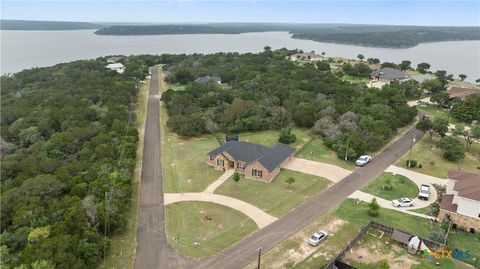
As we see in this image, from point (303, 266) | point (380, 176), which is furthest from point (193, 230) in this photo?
A: point (380, 176)

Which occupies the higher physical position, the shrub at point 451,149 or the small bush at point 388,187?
Answer: the shrub at point 451,149

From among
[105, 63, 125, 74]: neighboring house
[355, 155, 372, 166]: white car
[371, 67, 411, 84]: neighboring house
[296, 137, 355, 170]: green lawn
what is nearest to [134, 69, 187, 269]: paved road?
[296, 137, 355, 170]: green lawn

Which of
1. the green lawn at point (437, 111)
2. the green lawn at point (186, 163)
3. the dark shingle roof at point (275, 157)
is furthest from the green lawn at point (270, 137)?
the green lawn at point (437, 111)

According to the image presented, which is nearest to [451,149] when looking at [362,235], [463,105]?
[463,105]

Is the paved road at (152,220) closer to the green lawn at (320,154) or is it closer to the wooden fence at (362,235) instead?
the wooden fence at (362,235)

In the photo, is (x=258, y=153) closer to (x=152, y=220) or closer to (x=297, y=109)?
(x=152, y=220)

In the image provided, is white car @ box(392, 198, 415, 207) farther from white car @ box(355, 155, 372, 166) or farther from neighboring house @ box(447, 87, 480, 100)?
neighboring house @ box(447, 87, 480, 100)
